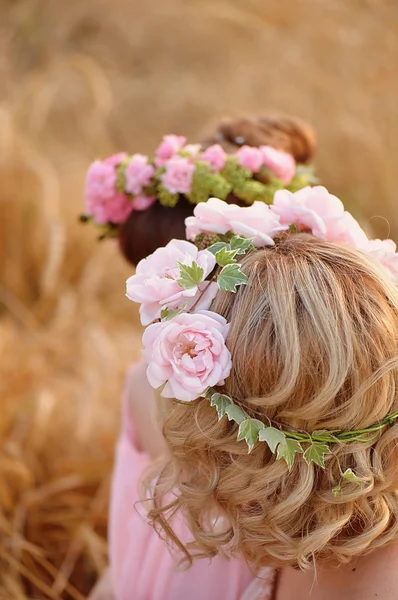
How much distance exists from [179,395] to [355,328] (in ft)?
0.99

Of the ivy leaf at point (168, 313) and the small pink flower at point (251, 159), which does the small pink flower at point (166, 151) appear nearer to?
the small pink flower at point (251, 159)

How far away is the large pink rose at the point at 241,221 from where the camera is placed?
1.13 m

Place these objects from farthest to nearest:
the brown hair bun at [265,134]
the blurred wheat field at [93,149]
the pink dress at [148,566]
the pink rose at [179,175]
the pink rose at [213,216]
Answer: the blurred wheat field at [93,149], the brown hair bun at [265,134], the pink rose at [179,175], the pink dress at [148,566], the pink rose at [213,216]

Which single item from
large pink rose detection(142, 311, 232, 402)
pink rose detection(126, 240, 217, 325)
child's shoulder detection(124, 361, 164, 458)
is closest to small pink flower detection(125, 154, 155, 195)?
child's shoulder detection(124, 361, 164, 458)

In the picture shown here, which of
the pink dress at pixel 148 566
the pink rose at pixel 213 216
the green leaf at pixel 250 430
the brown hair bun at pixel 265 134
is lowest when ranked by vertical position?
the pink dress at pixel 148 566

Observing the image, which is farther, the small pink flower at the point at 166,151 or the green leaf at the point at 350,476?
the small pink flower at the point at 166,151

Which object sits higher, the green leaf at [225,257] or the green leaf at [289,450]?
the green leaf at [225,257]

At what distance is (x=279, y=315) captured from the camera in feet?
3.24

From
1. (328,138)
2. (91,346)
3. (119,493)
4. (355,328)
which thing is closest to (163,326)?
(355,328)

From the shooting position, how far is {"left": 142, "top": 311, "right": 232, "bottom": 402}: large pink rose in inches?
37.9

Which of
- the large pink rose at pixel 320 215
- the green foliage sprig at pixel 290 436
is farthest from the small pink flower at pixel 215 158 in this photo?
the green foliage sprig at pixel 290 436

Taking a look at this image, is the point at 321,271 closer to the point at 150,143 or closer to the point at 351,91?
the point at 351,91

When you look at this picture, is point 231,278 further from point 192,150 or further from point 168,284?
point 192,150

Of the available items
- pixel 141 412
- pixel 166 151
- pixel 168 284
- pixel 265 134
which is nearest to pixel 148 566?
pixel 141 412
